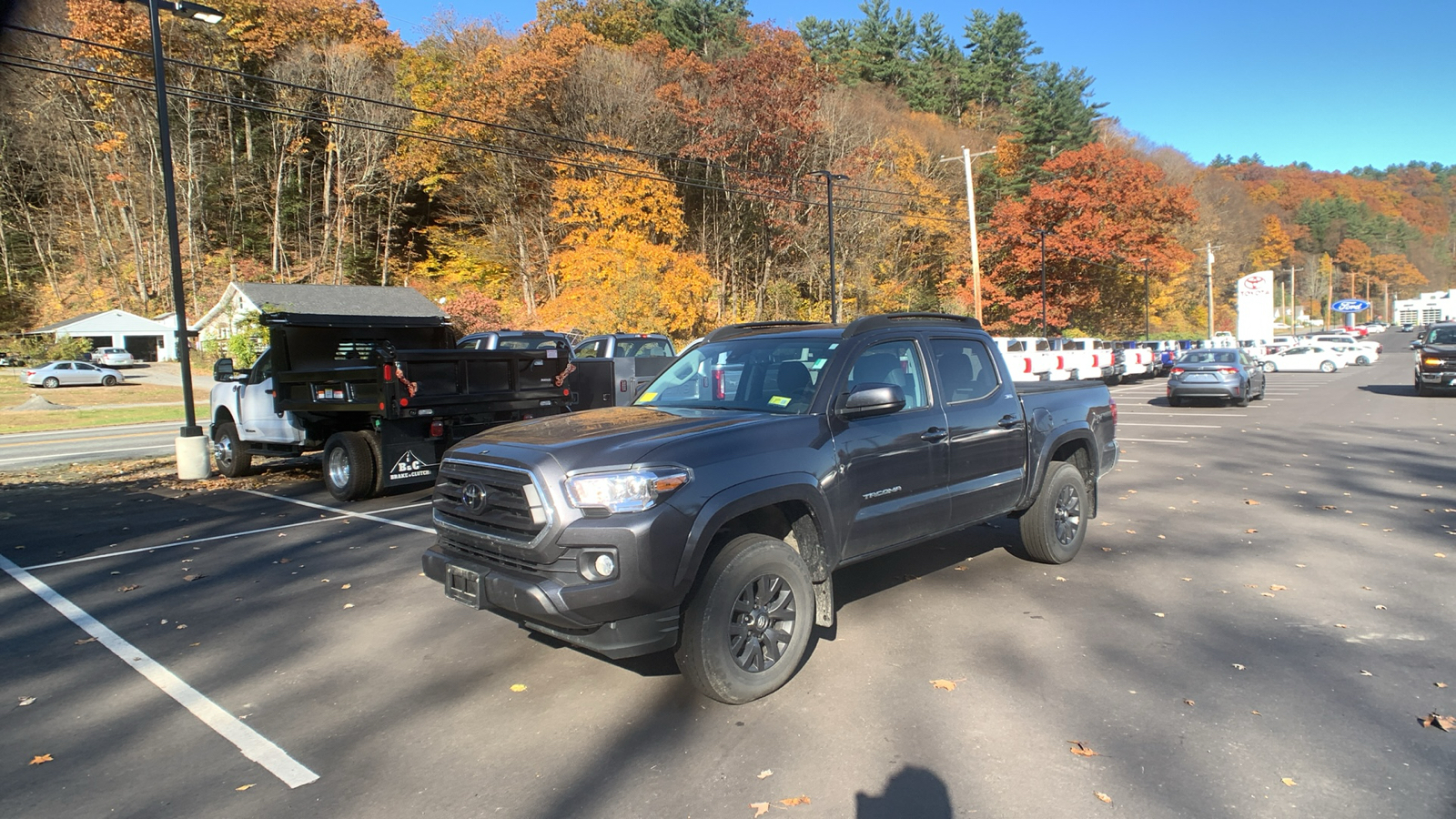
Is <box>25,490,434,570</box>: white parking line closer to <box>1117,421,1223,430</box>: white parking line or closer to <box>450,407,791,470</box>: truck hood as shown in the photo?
<box>450,407,791,470</box>: truck hood

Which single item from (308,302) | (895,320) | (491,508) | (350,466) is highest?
(308,302)

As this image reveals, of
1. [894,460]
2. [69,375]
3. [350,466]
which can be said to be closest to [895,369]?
[894,460]

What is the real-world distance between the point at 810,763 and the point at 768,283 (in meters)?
39.6

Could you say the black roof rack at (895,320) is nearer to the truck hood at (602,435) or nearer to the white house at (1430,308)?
the truck hood at (602,435)

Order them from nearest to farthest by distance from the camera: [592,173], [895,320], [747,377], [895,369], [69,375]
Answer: [747,377] → [895,369] → [895,320] → [592,173] → [69,375]

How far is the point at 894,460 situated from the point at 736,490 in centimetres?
130

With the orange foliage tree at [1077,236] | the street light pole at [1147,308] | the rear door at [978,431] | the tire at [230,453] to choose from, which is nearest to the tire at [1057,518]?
the rear door at [978,431]

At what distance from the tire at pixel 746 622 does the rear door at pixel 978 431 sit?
154cm

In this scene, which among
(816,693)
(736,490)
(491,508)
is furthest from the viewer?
(816,693)

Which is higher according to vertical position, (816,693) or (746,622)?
(746,622)

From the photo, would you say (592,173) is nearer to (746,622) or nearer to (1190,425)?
(1190,425)

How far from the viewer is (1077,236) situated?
45031 mm

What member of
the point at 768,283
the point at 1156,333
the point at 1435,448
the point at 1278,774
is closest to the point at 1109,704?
the point at 1278,774

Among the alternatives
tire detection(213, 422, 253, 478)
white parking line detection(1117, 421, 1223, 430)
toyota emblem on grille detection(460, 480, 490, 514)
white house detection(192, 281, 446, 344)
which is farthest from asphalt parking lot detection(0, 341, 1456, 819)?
white house detection(192, 281, 446, 344)
